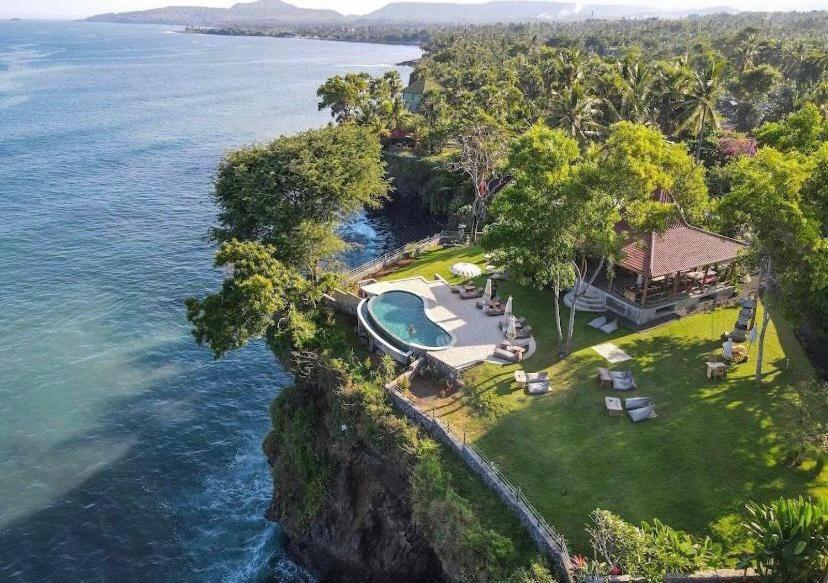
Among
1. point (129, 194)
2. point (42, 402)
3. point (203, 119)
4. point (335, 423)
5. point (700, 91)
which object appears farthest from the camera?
point (203, 119)

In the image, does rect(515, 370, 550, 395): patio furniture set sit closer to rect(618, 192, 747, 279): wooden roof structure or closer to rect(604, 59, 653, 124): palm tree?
rect(618, 192, 747, 279): wooden roof structure

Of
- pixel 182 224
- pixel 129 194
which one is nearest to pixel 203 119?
pixel 129 194

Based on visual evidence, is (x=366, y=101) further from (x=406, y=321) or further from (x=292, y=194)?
(x=406, y=321)

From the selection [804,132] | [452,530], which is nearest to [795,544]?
[452,530]

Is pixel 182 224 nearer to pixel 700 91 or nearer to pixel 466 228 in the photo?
pixel 466 228

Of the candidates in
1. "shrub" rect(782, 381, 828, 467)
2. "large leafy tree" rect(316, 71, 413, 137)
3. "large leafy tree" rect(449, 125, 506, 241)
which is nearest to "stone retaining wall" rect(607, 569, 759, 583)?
"shrub" rect(782, 381, 828, 467)
